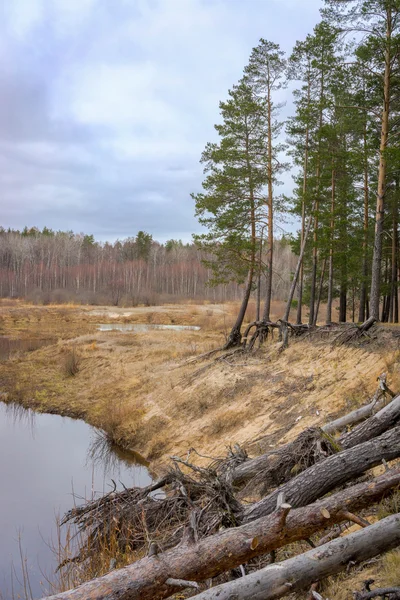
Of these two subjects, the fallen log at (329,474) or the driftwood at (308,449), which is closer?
the fallen log at (329,474)

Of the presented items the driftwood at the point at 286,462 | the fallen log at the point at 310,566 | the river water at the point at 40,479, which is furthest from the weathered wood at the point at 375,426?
the river water at the point at 40,479

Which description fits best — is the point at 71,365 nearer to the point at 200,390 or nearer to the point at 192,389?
the point at 192,389

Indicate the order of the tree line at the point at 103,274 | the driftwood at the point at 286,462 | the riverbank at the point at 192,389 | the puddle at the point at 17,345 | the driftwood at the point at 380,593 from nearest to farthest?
the driftwood at the point at 380,593 → the driftwood at the point at 286,462 → the riverbank at the point at 192,389 → the puddle at the point at 17,345 → the tree line at the point at 103,274

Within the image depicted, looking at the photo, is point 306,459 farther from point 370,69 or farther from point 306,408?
point 370,69

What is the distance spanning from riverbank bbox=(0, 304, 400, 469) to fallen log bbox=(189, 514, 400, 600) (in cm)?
583

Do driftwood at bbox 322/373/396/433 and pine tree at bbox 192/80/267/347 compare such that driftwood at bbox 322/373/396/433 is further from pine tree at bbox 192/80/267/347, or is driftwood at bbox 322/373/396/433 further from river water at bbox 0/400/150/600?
pine tree at bbox 192/80/267/347

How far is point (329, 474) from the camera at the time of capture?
5.22 meters

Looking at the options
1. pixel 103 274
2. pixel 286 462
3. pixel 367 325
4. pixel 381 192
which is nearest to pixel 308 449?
pixel 286 462

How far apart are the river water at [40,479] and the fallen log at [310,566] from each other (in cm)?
342

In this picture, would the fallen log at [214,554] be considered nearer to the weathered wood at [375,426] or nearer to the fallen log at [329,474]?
the fallen log at [329,474]

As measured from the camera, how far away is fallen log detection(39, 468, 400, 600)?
3.52 metres

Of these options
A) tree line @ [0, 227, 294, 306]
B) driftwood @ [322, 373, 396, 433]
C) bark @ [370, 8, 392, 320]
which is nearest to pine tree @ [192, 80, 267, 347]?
bark @ [370, 8, 392, 320]

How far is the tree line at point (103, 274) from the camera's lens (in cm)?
7594

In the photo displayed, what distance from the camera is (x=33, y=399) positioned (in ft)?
62.1
